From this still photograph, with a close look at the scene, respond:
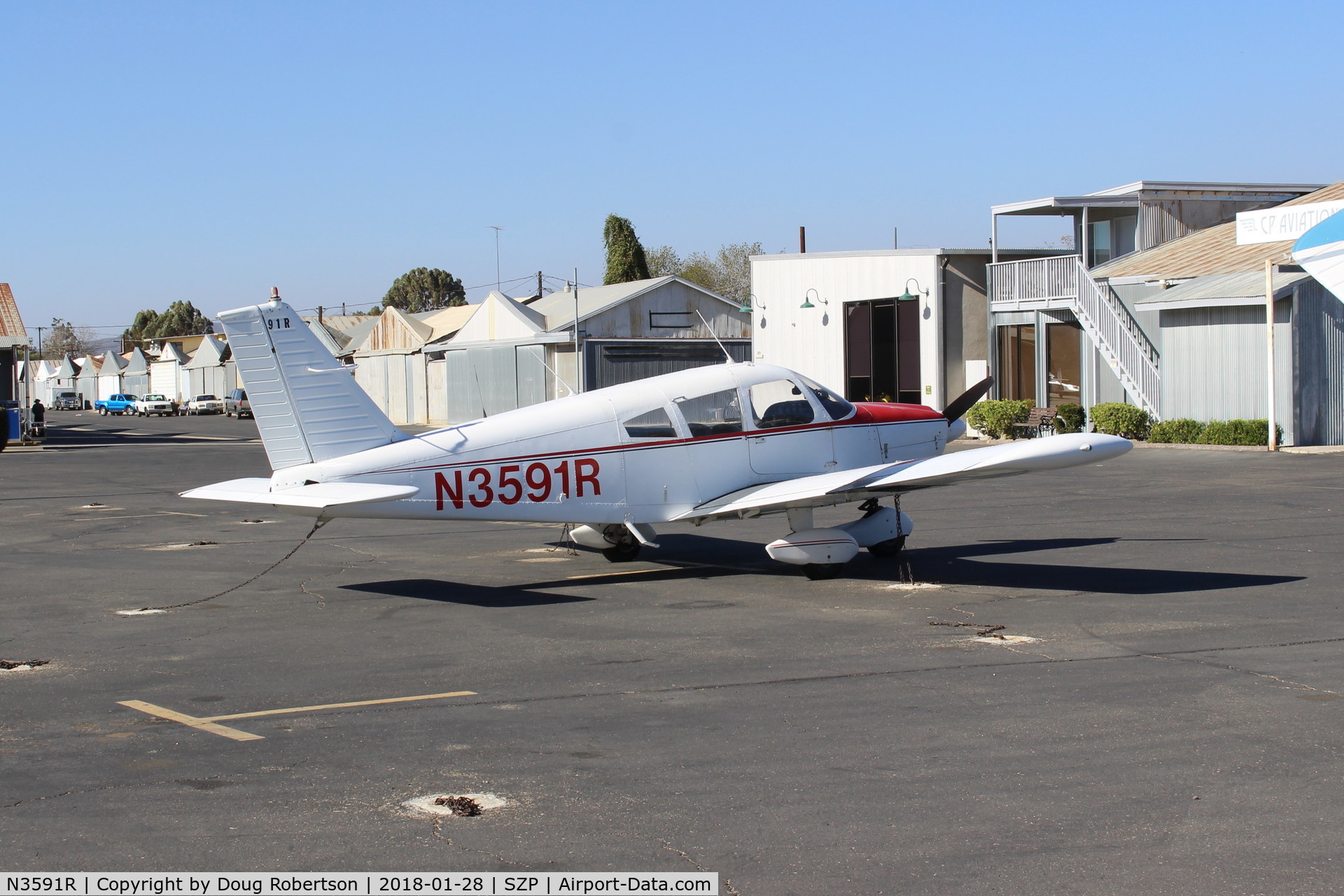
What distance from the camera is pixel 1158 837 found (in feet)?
17.3

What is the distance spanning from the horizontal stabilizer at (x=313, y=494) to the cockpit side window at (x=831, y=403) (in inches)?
182

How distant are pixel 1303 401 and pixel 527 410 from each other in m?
23.5

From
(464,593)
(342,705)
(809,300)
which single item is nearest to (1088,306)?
(809,300)

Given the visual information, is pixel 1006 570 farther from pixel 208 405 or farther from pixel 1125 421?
pixel 208 405

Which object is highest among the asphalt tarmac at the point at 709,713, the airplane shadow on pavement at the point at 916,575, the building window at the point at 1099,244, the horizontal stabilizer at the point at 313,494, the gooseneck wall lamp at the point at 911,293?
the building window at the point at 1099,244

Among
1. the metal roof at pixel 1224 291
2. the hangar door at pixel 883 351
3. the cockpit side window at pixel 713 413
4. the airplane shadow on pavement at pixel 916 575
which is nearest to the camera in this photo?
the airplane shadow on pavement at pixel 916 575

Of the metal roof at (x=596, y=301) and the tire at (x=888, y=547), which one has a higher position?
the metal roof at (x=596, y=301)

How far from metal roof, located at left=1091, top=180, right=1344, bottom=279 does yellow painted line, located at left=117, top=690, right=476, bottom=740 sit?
102 ft

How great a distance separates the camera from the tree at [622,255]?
81.2 m

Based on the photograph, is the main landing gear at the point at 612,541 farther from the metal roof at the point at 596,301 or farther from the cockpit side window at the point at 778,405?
the metal roof at the point at 596,301

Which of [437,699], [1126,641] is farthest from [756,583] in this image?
[437,699]

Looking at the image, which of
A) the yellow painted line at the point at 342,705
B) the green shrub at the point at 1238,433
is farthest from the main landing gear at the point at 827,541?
the green shrub at the point at 1238,433

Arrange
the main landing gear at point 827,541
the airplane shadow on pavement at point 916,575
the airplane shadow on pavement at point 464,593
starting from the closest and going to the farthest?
the airplane shadow on pavement at point 464,593 → the airplane shadow on pavement at point 916,575 → the main landing gear at point 827,541

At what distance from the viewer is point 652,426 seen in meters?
13.0
